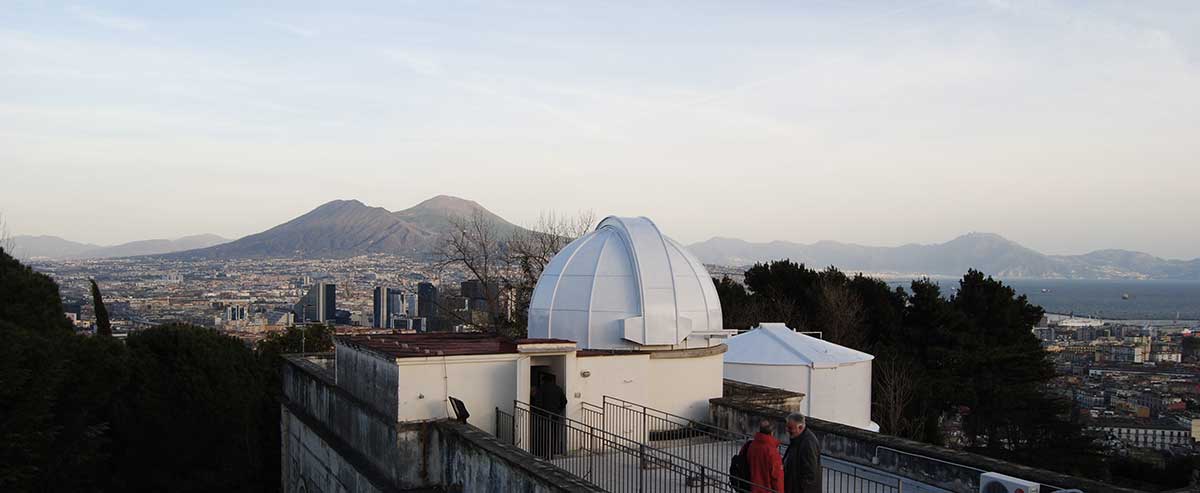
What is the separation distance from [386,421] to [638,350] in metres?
4.81

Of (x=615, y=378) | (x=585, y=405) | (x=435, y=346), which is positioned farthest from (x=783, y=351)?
(x=435, y=346)

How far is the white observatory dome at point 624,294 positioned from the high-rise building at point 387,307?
131ft

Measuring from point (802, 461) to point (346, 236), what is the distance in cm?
11810

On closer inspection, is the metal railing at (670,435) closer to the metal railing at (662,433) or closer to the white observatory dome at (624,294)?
the metal railing at (662,433)

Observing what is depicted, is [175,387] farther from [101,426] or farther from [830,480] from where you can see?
[830,480]

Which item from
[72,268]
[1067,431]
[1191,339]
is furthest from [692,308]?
[72,268]

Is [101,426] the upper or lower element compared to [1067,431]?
upper

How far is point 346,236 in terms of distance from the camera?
392 feet

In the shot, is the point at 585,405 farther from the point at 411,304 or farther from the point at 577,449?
the point at 411,304

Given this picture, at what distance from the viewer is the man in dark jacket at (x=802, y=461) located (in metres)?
8.48

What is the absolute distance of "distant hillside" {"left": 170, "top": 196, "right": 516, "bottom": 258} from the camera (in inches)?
4345

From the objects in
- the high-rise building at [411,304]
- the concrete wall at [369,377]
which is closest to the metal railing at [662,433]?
the concrete wall at [369,377]

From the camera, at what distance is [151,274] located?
92.4m

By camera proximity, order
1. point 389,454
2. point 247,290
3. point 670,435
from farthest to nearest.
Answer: point 247,290 → point 670,435 → point 389,454
